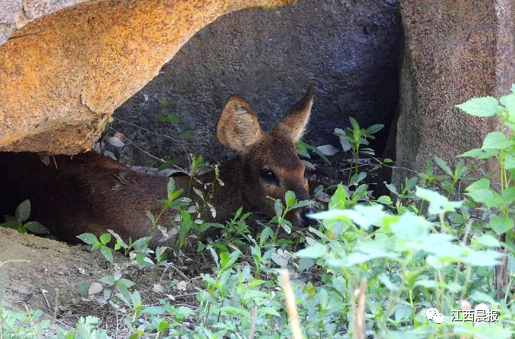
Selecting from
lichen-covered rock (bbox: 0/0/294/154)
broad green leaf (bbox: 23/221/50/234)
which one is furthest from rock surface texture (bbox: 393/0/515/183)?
broad green leaf (bbox: 23/221/50/234)

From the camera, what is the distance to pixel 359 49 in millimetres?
6852

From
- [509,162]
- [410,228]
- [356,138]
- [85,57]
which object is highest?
[85,57]

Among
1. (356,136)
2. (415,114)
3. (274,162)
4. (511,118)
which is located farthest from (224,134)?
(511,118)

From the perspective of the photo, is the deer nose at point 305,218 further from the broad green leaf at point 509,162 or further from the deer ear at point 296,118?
the broad green leaf at point 509,162

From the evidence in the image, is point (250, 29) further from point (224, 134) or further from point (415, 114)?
point (415, 114)

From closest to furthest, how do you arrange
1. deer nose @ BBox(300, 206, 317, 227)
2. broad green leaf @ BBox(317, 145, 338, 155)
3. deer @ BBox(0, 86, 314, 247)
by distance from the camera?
1. deer nose @ BBox(300, 206, 317, 227)
2. deer @ BBox(0, 86, 314, 247)
3. broad green leaf @ BBox(317, 145, 338, 155)

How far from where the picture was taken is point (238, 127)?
6160mm

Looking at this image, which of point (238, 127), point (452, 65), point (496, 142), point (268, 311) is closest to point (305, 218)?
point (238, 127)

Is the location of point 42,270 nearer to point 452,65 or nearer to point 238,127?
point 238,127

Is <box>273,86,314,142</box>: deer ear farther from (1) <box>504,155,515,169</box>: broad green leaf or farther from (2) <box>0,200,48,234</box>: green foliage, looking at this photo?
(1) <box>504,155,515,169</box>: broad green leaf

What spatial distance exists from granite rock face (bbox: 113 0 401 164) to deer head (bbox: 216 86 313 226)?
673 millimetres

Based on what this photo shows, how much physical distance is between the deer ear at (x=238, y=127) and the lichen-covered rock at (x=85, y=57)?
1419mm

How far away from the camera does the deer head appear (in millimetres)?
5887

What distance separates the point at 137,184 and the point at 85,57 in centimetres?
180
